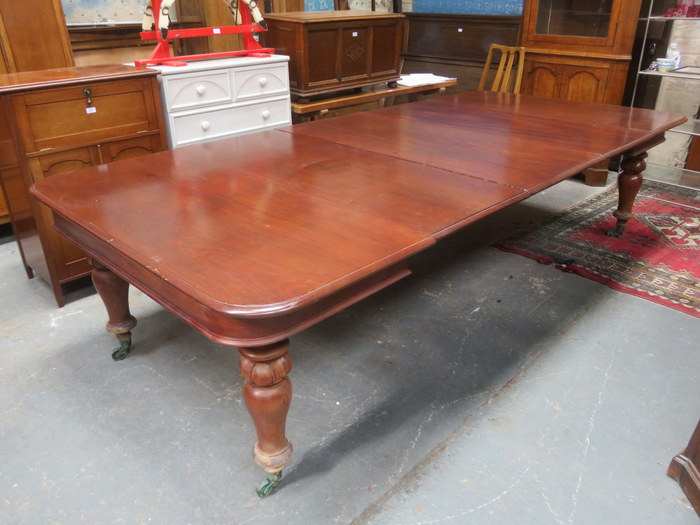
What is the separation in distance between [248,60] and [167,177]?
1399mm

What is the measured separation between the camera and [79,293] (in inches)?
99.5

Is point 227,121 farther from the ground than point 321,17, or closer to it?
closer to it

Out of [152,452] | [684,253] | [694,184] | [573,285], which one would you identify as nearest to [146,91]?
[152,452]

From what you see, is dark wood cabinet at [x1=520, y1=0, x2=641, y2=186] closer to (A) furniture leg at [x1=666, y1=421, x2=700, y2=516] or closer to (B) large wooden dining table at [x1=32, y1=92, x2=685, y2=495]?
(B) large wooden dining table at [x1=32, y1=92, x2=685, y2=495]

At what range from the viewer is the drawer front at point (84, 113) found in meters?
2.14

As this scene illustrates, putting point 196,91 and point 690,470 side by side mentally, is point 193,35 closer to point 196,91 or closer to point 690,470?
point 196,91

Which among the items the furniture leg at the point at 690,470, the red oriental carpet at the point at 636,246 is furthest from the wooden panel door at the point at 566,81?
the furniture leg at the point at 690,470

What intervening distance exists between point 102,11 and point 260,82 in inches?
67.8

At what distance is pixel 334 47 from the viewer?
130 inches

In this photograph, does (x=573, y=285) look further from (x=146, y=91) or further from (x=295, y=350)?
(x=146, y=91)

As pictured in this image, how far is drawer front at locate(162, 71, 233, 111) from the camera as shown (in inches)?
102

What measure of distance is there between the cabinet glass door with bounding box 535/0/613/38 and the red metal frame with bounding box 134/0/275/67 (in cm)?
196

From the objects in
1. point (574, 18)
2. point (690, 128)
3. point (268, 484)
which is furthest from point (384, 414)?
point (574, 18)

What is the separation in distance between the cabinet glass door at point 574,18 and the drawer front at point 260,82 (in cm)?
191
